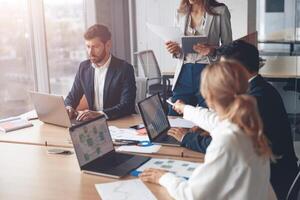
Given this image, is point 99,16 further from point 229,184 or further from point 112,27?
point 229,184

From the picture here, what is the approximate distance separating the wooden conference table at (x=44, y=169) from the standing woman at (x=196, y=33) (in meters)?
0.58

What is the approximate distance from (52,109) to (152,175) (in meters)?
1.07

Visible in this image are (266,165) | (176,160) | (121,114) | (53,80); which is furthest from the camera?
(53,80)

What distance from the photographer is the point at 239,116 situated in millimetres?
1177


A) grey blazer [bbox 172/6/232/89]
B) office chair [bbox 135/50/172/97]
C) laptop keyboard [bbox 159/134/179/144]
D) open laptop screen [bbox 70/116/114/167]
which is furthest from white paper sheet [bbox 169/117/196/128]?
office chair [bbox 135/50/172/97]

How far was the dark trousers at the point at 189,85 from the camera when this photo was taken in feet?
9.14

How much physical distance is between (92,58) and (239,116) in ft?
6.10

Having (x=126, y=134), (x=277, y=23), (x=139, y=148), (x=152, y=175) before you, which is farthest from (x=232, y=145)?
(x=277, y=23)

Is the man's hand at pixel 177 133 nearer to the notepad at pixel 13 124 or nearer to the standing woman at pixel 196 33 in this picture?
the standing woman at pixel 196 33

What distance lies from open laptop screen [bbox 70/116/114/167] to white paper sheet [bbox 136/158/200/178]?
0.70 ft

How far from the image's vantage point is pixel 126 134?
7.41ft

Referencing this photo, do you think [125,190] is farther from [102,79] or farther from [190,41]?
[102,79]

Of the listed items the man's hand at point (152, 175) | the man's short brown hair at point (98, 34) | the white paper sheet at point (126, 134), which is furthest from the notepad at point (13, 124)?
the man's hand at point (152, 175)

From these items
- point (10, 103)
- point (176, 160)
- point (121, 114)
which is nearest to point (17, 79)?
point (10, 103)
